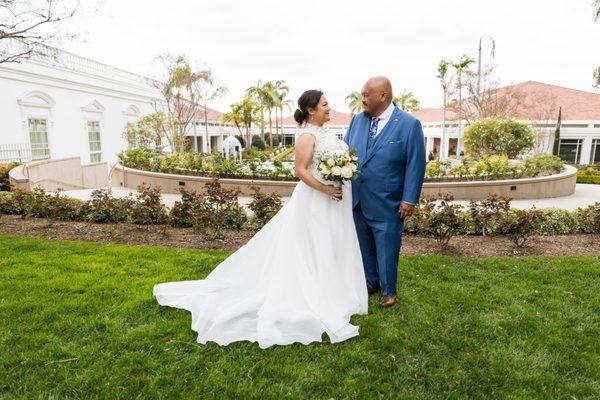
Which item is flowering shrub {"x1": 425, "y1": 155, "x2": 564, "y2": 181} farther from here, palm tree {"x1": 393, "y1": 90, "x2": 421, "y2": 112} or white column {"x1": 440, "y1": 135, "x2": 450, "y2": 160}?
palm tree {"x1": 393, "y1": 90, "x2": 421, "y2": 112}

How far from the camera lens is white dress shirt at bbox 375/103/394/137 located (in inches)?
149

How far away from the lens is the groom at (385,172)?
363 cm

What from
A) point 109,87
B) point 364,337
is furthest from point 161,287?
point 109,87

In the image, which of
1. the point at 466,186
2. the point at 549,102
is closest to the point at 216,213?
the point at 466,186

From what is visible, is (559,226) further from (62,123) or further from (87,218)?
(62,123)

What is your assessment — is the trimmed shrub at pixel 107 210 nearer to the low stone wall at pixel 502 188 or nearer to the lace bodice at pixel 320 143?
the lace bodice at pixel 320 143

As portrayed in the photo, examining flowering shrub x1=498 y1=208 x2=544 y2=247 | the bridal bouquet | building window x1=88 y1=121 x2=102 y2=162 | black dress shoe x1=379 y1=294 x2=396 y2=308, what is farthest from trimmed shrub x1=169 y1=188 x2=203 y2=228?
building window x1=88 y1=121 x2=102 y2=162

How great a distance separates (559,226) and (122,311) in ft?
23.7

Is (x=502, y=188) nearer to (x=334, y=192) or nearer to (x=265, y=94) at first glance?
(x=334, y=192)

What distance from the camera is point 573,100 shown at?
37969mm

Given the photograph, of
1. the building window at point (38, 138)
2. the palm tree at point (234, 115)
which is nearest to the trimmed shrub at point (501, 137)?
the building window at point (38, 138)

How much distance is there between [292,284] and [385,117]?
6.14 feet

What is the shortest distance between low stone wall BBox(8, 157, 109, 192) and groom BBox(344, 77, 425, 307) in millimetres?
10511

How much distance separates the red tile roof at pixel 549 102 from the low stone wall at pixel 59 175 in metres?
30.9
